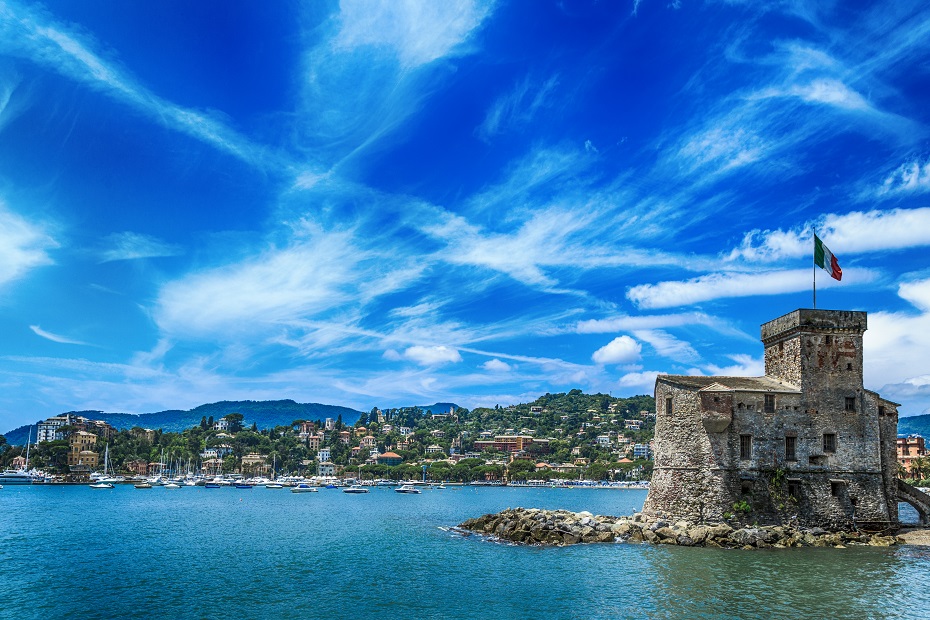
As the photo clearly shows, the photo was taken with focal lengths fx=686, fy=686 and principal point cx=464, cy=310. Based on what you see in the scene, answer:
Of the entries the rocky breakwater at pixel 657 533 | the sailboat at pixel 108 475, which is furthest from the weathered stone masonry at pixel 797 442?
the sailboat at pixel 108 475

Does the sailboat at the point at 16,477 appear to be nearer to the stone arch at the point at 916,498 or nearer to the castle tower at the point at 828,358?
the castle tower at the point at 828,358

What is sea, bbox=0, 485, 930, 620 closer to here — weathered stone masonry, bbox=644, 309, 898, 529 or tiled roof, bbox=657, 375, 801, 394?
weathered stone masonry, bbox=644, 309, 898, 529

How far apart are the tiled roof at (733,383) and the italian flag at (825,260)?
7666mm

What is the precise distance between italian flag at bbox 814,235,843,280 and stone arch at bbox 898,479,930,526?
14304 mm

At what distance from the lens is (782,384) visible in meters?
44.0

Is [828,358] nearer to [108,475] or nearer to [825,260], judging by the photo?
[825,260]

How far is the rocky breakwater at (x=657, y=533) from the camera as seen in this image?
130 ft

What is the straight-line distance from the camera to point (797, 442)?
4234 centimetres

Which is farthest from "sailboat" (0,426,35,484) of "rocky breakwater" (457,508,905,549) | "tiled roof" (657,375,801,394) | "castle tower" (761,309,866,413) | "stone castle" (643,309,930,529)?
"castle tower" (761,309,866,413)

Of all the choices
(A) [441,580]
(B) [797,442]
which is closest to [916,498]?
(B) [797,442]

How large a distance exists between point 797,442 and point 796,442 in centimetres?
6

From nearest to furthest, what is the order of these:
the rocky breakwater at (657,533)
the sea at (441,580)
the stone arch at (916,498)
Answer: the sea at (441,580) → the rocky breakwater at (657,533) → the stone arch at (916,498)

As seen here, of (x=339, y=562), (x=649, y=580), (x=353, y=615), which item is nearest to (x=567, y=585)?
(x=649, y=580)

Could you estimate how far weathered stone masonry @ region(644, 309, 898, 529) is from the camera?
41.8 metres
